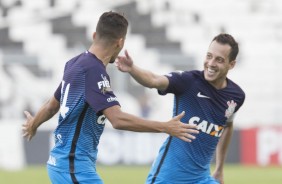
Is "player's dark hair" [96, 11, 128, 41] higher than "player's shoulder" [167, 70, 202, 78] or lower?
higher

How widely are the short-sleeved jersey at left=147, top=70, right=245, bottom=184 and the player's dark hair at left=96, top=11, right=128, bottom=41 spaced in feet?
3.43

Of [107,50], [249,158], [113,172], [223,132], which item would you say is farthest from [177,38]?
[107,50]

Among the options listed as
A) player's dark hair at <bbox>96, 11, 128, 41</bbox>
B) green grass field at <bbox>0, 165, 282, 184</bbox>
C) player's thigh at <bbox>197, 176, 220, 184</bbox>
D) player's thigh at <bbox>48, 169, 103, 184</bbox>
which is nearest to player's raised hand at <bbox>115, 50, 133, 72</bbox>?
player's dark hair at <bbox>96, 11, 128, 41</bbox>

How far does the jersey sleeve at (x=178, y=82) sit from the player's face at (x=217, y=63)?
18cm

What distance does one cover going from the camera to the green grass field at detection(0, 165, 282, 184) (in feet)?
49.5

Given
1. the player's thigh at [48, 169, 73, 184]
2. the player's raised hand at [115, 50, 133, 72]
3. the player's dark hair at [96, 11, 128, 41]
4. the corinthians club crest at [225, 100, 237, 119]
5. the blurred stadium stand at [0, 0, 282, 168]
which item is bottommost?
the blurred stadium stand at [0, 0, 282, 168]

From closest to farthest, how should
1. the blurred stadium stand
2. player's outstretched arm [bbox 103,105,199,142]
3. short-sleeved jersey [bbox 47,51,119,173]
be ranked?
player's outstretched arm [bbox 103,105,199,142] < short-sleeved jersey [bbox 47,51,119,173] < the blurred stadium stand

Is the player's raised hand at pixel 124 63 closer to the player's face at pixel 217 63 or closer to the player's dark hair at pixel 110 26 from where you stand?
the player's dark hair at pixel 110 26

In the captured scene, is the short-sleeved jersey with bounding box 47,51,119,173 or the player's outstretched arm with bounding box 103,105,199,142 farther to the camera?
the short-sleeved jersey with bounding box 47,51,119,173

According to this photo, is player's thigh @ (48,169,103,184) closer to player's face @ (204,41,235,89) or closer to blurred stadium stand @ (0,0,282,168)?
player's face @ (204,41,235,89)

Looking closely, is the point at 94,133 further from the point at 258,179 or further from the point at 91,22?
the point at 91,22

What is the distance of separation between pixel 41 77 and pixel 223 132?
37.2 feet

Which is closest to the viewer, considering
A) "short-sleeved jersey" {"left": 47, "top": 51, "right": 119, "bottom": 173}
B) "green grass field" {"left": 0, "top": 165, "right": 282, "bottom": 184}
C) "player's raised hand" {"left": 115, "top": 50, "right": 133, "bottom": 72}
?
"short-sleeved jersey" {"left": 47, "top": 51, "right": 119, "bottom": 173}

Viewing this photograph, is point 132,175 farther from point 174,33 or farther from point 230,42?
point 230,42
